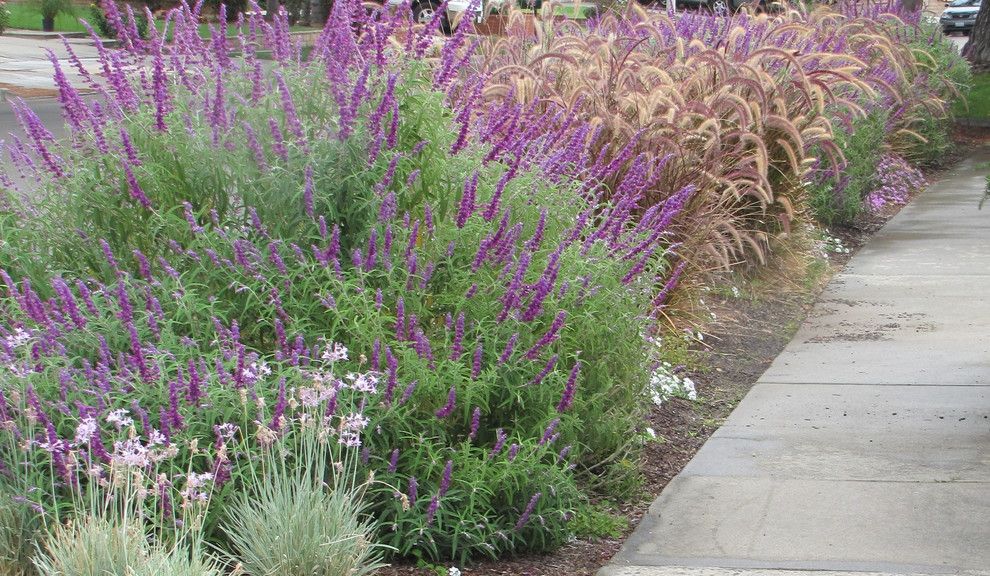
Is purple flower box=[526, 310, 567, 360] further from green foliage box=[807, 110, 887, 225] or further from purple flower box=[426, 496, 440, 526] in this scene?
green foliage box=[807, 110, 887, 225]

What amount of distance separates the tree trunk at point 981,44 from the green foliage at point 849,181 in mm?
11264

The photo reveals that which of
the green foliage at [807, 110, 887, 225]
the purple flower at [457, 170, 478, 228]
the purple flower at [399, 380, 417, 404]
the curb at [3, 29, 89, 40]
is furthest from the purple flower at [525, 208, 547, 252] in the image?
the curb at [3, 29, 89, 40]

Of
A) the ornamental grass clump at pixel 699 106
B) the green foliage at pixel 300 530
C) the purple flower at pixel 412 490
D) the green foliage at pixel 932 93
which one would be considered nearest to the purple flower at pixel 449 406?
the purple flower at pixel 412 490

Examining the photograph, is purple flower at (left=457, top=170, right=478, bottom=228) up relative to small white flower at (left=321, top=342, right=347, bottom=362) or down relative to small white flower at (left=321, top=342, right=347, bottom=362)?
up

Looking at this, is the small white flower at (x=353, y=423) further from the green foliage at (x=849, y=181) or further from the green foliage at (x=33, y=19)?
the green foliage at (x=33, y=19)

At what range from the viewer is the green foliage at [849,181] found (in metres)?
11.8

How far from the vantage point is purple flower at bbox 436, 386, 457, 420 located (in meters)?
4.31

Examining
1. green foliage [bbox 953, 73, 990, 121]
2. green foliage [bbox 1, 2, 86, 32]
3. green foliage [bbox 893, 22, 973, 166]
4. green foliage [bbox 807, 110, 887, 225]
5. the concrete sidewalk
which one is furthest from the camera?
green foliage [bbox 1, 2, 86, 32]

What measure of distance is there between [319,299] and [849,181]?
27.4 ft

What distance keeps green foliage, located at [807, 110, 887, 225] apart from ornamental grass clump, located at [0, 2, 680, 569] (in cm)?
635

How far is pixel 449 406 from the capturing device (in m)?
4.38

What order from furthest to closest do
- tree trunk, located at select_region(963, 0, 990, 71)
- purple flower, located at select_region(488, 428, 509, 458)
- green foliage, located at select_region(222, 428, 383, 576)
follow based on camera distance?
tree trunk, located at select_region(963, 0, 990, 71), purple flower, located at select_region(488, 428, 509, 458), green foliage, located at select_region(222, 428, 383, 576)

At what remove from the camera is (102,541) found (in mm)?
3393

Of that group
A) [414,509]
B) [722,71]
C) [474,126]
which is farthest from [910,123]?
[414,509]
